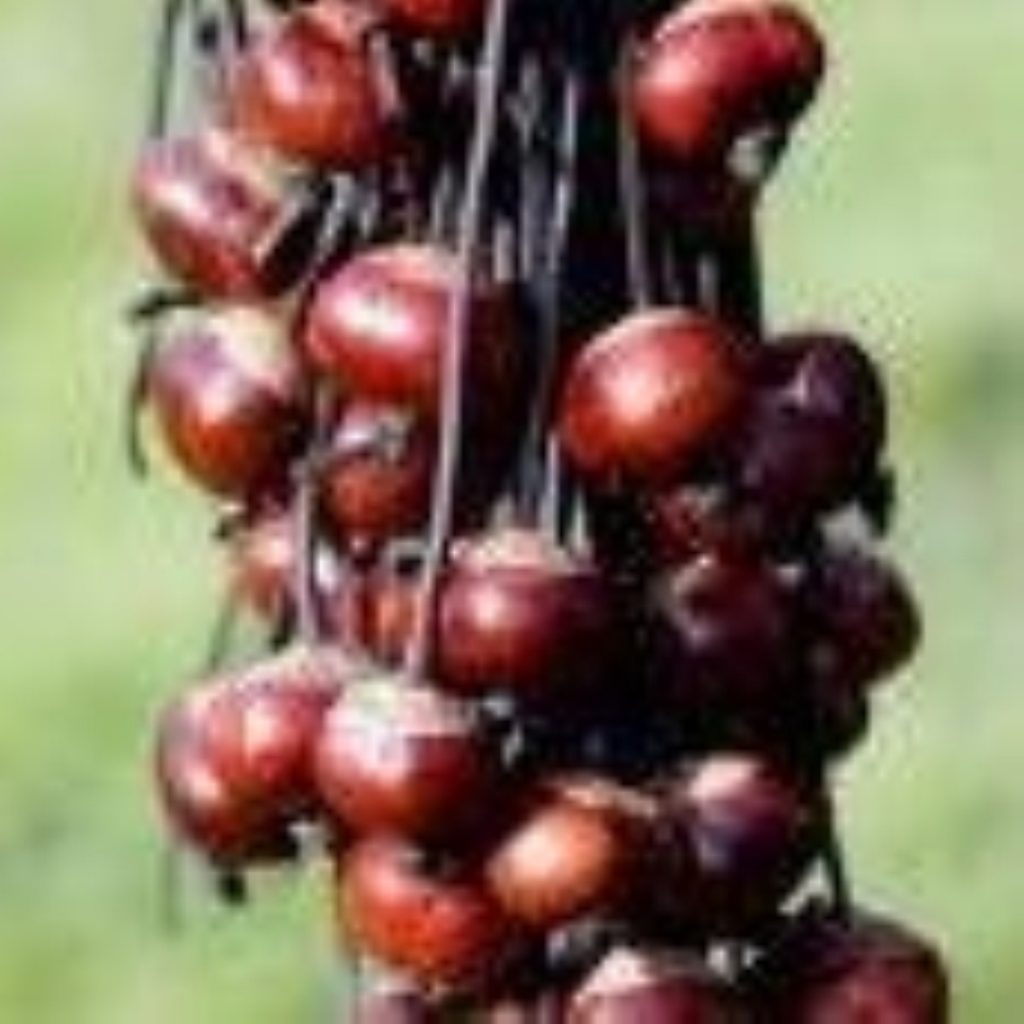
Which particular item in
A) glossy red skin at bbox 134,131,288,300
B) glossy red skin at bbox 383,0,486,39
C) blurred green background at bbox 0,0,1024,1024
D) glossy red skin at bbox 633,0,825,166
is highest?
glossy red skin at bbox 383,0,486,39

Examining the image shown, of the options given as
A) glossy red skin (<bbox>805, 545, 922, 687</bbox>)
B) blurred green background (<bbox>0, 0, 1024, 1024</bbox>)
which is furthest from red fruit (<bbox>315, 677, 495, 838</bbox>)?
blurred green background (<bbox>0, 0, 1024, 1024</bbox>)

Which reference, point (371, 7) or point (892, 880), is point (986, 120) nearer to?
point (892, 880)

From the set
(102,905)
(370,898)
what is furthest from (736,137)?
(102,905)

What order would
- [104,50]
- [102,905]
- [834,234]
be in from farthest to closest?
[104,50] → [834,234] → [102,905]

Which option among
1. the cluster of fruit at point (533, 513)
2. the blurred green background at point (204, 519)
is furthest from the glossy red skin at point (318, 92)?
the blurred green background at point (204, 519)

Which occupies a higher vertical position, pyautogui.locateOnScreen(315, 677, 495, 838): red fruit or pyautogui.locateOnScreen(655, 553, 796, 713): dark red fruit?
pyautogui.locateOnScreen(655, 553, 796, 713): dark red fruit

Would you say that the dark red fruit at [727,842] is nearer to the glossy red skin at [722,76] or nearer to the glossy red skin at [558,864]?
the glossy red skin at [558,864]

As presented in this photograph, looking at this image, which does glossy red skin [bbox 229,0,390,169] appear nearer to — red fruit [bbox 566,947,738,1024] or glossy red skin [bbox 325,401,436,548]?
glossy red skin [bbox 325,401,436,548]

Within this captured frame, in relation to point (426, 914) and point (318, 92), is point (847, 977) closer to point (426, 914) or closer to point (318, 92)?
point (426, 914)

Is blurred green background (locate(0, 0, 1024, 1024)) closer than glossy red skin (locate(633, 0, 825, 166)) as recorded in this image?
No
